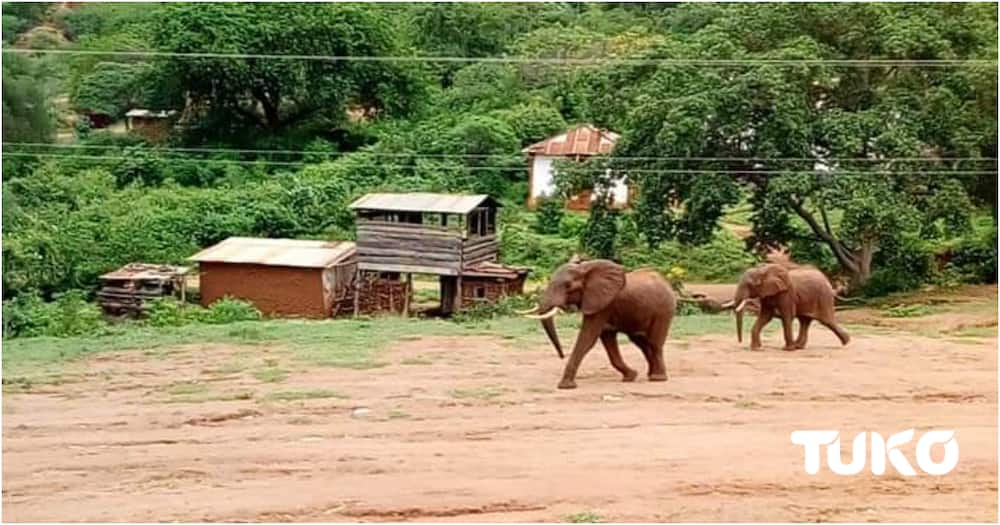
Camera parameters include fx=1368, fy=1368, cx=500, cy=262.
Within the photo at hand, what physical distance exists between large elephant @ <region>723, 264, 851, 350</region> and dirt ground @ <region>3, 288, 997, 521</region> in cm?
29

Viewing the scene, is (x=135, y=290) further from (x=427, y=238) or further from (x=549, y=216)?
(x=549, y=216)

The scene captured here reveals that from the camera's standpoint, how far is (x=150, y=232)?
976 inches

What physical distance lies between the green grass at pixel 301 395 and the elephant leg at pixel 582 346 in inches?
72.5

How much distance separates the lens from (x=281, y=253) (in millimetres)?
20547

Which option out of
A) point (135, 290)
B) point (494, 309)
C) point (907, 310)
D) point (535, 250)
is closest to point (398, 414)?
point (494, 309)

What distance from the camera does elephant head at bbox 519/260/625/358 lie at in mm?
10906

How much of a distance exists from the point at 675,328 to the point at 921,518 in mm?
8291

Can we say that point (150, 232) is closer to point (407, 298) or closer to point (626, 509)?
point (407, 298)

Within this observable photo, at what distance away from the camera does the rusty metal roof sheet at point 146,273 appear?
20.9 m

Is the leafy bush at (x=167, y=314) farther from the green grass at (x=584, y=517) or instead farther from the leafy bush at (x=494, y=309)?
the green grass at (x=584, y=517)

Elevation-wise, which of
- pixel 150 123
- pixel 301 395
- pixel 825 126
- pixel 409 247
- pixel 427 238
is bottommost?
pixel 301 395

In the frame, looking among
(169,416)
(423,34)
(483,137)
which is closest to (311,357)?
(169,416)

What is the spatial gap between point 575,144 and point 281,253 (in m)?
8.40

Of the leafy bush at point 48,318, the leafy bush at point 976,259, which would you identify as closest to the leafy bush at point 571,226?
the leafy bush at point 976,259
